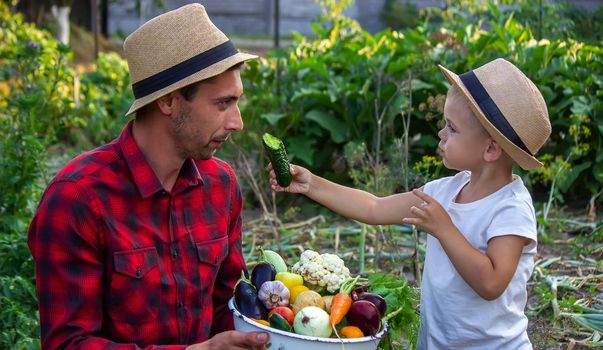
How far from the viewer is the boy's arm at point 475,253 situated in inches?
118

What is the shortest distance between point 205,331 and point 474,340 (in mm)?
936

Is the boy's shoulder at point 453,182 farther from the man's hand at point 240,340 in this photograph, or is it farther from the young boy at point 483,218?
the man's hand at point 240,340


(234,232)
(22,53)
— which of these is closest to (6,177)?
(22,53)

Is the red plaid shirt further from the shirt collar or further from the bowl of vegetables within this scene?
the bowl of vegetables

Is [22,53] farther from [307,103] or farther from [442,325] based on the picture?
[442,325]

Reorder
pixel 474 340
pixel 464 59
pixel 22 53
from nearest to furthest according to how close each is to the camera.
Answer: pixel 474 340 → pixel 22 53 → pixel 464 59

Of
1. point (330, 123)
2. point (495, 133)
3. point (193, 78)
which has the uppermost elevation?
point (193, 78)

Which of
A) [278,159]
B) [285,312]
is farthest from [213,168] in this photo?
[285,312]

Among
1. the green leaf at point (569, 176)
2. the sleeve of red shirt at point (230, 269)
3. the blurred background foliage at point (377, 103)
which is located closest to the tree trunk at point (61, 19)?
the blurred background foliage at point (377, 103)

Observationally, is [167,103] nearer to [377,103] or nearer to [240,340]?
[240,340]

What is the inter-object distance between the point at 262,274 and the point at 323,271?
0.21 metres

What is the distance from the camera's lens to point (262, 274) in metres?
3.17

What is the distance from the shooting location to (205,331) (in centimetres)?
329

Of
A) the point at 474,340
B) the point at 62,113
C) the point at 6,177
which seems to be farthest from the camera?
the point at 62,113
